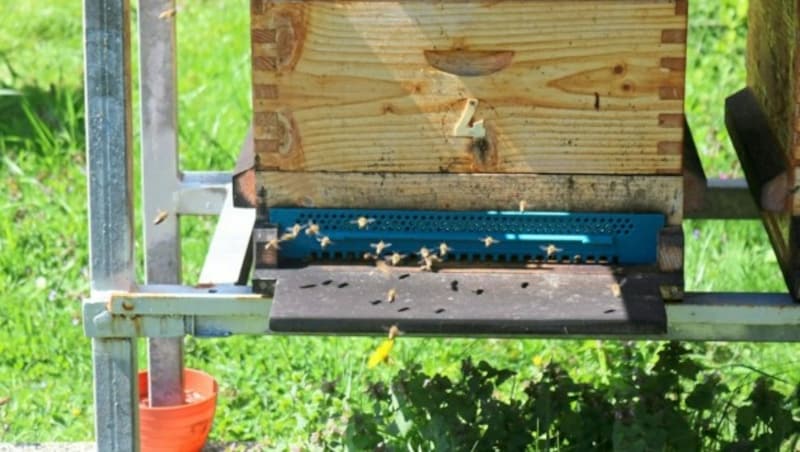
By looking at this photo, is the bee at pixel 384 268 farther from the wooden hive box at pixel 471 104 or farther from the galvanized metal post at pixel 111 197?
the galvanized metal post at pixel 111 197

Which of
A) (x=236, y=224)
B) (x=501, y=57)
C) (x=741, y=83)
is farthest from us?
(x=741, y=83)

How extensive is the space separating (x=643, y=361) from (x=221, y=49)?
337 centimetres

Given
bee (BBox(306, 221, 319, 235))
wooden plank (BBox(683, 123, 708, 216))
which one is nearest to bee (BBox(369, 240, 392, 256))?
bee (BBox(306, 221, 319, 235))

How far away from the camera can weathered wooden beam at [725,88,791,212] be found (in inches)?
127

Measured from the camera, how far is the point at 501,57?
307cm

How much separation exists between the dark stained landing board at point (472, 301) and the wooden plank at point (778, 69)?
39cm

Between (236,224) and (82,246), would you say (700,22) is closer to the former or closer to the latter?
(82,246)

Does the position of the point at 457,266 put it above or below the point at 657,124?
below

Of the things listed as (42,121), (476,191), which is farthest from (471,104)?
(42,121)

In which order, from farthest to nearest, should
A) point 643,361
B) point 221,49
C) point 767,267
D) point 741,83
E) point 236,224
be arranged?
point 221,49 < point 741,83 < point 767,267 < point 643,361 < point 236,224

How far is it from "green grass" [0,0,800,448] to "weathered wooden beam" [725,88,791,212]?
61 centimetres

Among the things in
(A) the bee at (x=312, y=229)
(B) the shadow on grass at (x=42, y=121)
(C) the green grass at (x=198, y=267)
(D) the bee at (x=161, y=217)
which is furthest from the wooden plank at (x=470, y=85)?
(B) the shadow on grass at (x=42, y=121)

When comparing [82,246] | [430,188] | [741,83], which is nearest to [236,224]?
[430,188]

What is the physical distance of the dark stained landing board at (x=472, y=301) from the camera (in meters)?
2.92
